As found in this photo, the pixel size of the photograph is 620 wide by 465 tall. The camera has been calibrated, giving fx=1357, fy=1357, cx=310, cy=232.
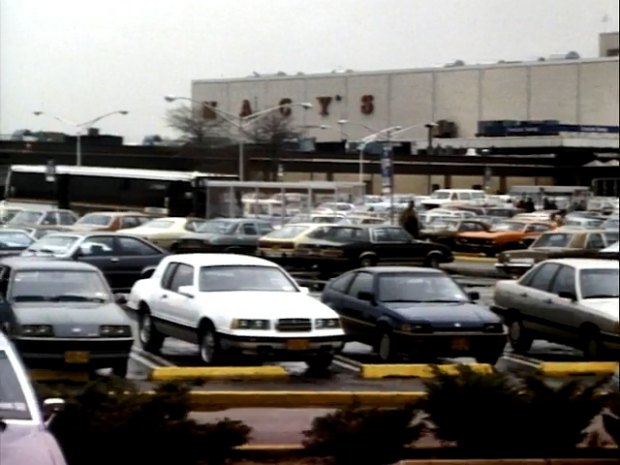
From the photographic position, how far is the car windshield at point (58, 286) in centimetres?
1498

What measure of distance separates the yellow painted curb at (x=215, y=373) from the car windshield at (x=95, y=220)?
6.78 meters

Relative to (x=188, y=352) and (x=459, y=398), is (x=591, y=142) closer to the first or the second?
(x=459, y=398)

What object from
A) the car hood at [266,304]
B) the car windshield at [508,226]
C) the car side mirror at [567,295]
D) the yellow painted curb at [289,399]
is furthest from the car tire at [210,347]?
the car windshield at [508,226]

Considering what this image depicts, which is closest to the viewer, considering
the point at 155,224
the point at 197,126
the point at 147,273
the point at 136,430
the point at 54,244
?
the point at 136,430

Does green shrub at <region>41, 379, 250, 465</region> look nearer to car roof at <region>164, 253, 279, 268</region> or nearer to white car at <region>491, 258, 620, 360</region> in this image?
car roof at <region>164, 253, 279, 268</region>

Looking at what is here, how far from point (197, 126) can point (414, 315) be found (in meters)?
3.41

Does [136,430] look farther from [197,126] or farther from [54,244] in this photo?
[54,244]

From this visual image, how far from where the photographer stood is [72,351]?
45.3 ft

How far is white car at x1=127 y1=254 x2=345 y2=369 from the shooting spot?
1538cm

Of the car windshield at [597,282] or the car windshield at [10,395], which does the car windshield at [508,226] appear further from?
the car windshield at [10,395]

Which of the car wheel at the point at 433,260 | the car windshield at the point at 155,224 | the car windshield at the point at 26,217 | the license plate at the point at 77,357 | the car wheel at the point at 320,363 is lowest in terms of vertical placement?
the car wheel at the point at 320,363

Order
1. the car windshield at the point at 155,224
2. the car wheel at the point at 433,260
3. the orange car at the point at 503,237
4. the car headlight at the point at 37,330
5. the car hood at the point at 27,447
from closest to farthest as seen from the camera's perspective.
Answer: the car hood at the point at 27,447 < the car headlight at the point at 37,330 < the orange car at the point at 503,237 < the car wheel at the point at 433,260 < the car windshield at the point at 155,224

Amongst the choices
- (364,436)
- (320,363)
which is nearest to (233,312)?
(320,363)

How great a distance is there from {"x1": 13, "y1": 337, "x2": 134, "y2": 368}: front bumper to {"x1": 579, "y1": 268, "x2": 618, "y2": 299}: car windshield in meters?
5.37
